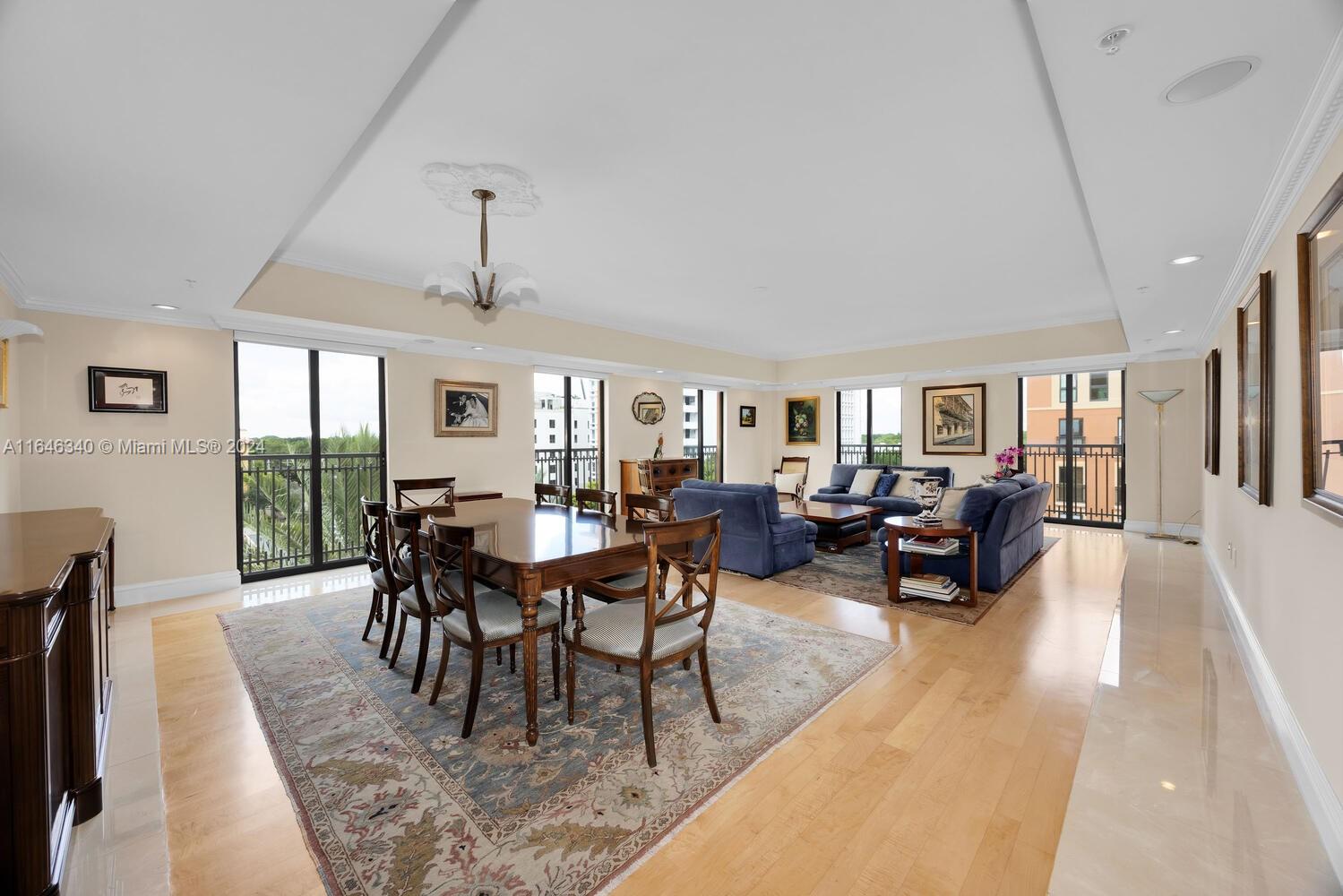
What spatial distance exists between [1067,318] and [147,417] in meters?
9.05

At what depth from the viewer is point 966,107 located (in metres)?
2.32

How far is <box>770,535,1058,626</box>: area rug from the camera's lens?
13.0 feet

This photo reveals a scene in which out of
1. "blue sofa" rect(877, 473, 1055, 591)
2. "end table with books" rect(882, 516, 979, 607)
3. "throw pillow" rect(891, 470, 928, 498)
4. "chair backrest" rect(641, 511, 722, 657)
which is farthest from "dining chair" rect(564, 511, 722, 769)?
"throw pillow" rect(891, 470, 928, 498)

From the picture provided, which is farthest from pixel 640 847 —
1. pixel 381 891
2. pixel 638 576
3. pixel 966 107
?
pixel 966 107

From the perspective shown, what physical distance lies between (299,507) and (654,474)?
13.7 ft

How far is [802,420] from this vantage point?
993 centimetres

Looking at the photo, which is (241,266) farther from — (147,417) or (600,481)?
(600,481)

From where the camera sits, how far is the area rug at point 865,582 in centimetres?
395

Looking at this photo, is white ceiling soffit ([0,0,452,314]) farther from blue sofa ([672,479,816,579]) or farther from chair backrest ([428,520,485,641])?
blue sofa ([672,479,816,579])

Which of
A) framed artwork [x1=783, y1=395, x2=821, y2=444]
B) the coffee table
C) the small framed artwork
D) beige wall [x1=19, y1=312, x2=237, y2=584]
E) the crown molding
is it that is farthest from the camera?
framed artwork [x1=783, y1=395, x2=821, y2=444]

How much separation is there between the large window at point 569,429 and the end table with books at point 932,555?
4.14 m

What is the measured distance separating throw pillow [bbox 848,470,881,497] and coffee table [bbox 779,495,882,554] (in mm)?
1157

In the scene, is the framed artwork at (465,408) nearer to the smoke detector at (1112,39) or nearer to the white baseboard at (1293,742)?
the smoke detector at (1112,39)

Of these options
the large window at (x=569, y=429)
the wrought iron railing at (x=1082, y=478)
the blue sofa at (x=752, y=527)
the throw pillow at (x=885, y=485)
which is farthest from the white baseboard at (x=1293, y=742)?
the large window at (x=569, y=429)
